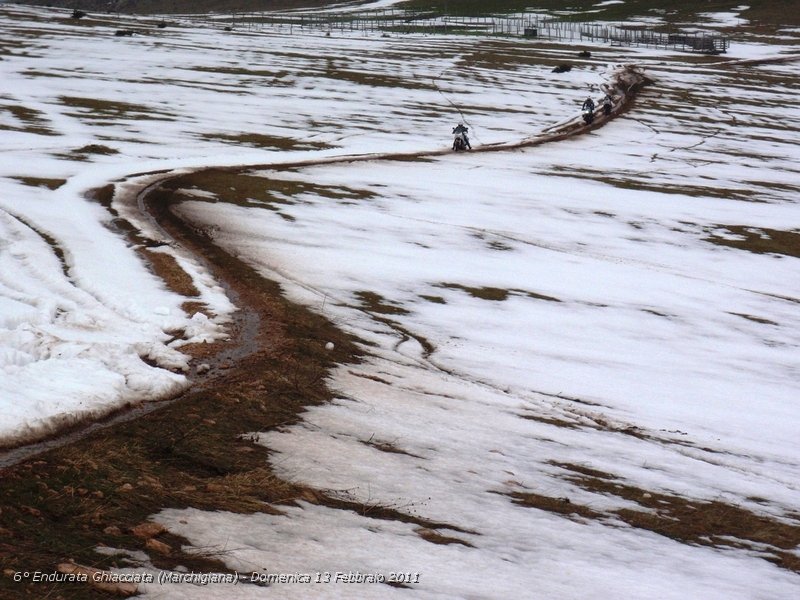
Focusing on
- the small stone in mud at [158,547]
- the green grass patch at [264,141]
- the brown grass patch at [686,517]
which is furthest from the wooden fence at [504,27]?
the small stone in mud at [158,547]

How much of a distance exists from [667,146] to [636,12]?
411ft

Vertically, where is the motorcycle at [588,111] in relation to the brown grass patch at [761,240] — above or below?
above

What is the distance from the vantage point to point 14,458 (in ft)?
26.2

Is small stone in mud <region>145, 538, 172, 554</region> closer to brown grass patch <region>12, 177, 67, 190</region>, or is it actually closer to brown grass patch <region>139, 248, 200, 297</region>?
brown grass patch <region>139, 248, 200, 297</region>

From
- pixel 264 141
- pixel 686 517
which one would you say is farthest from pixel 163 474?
pixel 264 141

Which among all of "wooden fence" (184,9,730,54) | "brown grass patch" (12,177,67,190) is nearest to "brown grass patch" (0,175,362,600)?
"brown grass patch" (12,177,67,190)

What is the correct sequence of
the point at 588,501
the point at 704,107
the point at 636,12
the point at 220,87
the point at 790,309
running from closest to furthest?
the point at 588,501
the point at 790,309
the point at 220,87
the point at 704,107
the point at 636,12

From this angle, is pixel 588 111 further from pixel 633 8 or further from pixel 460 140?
pixel 633 8

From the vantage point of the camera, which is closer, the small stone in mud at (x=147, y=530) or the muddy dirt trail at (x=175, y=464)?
the muddy dirt trail at (x=175, y=464)

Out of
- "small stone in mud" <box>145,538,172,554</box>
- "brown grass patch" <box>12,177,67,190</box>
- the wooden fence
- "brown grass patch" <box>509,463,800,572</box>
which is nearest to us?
"small stone in mud" <box>145,538,172,554</box>

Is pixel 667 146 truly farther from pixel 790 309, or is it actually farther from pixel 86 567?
pixel 86 567

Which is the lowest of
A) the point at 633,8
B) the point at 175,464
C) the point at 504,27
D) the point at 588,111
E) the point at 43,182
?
the point at 175,464

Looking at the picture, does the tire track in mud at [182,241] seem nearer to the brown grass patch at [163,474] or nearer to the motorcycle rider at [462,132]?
the brown grass patch at [163,474]

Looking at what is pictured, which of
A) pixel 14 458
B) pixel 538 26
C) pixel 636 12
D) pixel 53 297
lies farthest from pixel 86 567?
pixel 636 12
